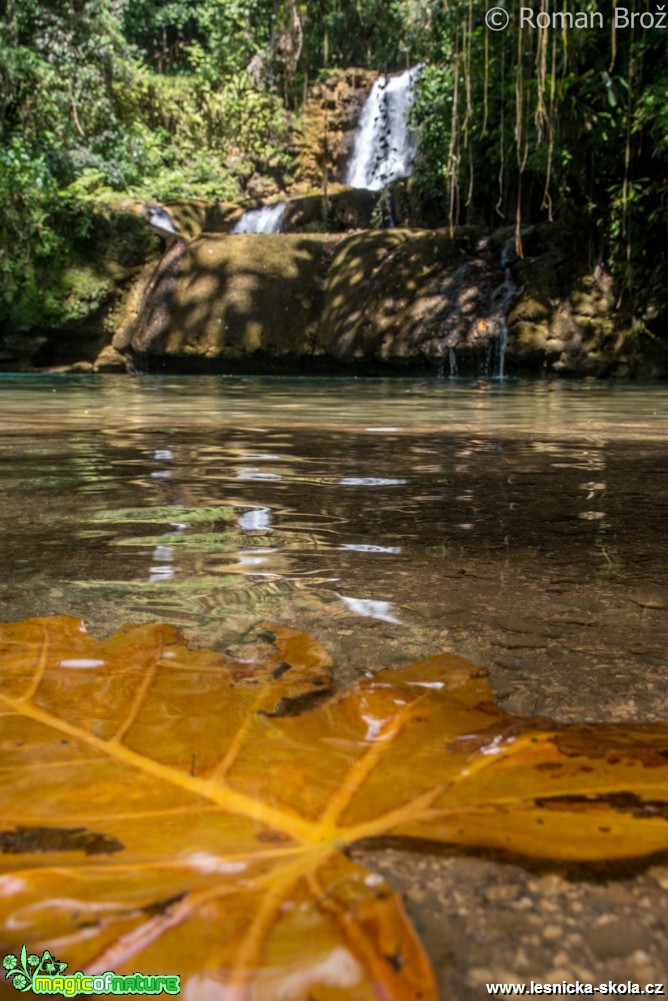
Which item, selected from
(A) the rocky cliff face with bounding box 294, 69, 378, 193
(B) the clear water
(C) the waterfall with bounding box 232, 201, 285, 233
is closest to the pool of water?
(B) the clear water

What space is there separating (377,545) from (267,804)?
40.2 inches

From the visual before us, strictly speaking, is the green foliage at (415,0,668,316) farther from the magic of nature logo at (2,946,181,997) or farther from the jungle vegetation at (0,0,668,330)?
the magic of nature logo at (2,946,181,997)

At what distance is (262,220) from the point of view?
17344mm

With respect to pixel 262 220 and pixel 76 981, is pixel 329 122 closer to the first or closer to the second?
pixel 262 220

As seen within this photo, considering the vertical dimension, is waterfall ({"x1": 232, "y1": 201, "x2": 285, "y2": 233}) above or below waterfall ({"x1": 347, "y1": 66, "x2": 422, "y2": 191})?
below

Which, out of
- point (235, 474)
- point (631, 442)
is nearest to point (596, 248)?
point (631, 442)

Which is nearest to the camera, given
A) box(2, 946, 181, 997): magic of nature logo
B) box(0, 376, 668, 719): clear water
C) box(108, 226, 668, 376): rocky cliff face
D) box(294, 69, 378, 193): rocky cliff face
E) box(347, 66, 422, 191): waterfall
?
box(2, 946, 181, 997): magic of nature logo

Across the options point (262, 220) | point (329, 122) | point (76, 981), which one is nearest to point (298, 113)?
point (329, 122)

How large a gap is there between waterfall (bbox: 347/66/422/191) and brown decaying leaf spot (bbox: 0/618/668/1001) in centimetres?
1953

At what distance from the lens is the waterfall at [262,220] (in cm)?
1719

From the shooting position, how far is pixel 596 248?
10883 millimetres

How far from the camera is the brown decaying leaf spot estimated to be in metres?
0.43

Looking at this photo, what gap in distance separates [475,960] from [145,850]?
0.21 meters

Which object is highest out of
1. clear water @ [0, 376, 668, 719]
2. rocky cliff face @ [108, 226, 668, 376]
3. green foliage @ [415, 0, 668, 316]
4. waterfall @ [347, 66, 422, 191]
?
waterfall @ [347, 66, 422, 191]
